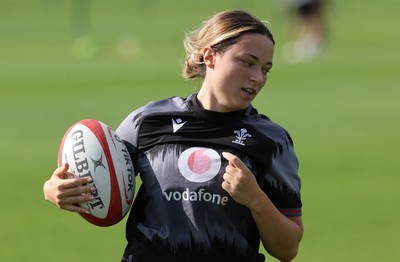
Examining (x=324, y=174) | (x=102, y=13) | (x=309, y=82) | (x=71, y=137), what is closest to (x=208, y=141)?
(x=71, y=137)

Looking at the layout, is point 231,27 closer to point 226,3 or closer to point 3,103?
point 3,103

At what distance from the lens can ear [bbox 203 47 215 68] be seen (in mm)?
5520

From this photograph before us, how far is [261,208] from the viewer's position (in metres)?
5.15

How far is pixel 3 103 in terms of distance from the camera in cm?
2009

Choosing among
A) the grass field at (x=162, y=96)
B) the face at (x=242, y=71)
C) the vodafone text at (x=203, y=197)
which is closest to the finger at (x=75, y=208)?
the vodafone text at (x=203, y=197)

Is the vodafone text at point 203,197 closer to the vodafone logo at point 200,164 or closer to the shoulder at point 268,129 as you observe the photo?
the vodafone logo at point 200,164

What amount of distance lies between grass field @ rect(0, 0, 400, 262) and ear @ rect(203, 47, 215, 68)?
345 centimetres

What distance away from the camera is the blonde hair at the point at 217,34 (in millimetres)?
5383

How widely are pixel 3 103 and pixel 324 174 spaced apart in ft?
29.1

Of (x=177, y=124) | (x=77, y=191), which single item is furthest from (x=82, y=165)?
(x=177, y=124)

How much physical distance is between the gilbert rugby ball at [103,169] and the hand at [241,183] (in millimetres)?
637

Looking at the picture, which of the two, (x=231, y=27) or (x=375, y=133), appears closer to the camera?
(x=231, y=27)

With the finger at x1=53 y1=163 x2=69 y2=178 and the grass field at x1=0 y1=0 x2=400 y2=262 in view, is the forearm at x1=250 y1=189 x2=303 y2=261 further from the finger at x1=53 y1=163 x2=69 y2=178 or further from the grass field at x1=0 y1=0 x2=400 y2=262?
the grass field at x1=0 y1=0 x2=400 y2=262

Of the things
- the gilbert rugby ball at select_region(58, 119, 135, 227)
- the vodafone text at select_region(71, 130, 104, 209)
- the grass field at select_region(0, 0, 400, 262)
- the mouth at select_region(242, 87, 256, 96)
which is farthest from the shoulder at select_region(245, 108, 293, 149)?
the grass field at select_region(0, 0, 400, 262)
